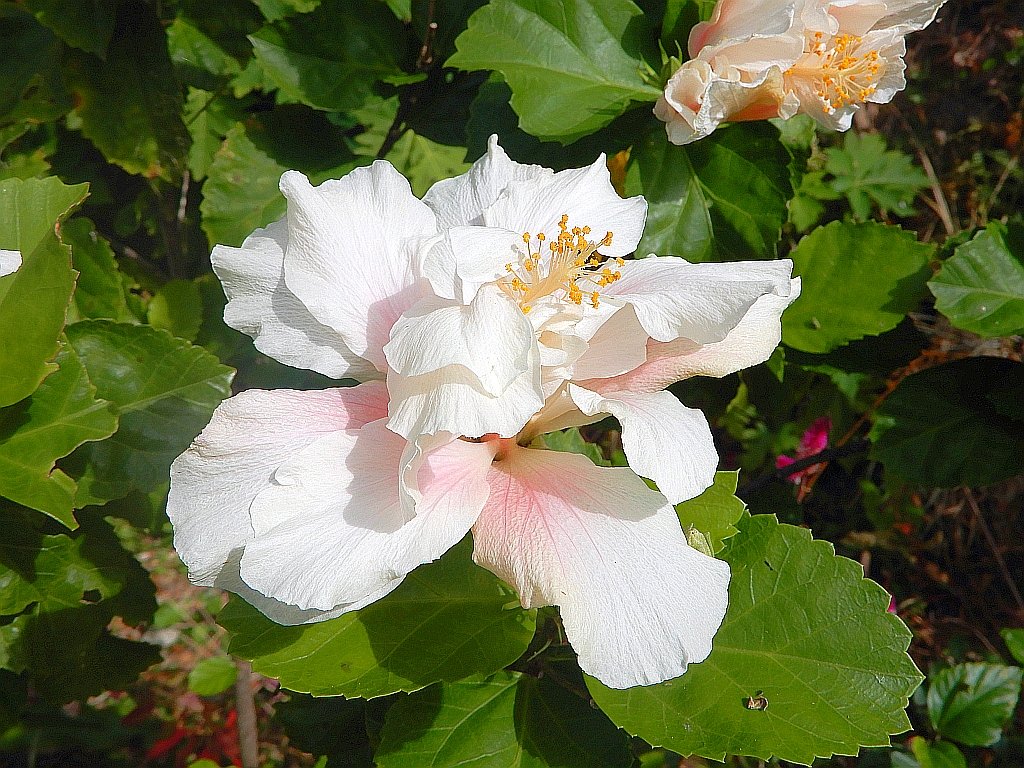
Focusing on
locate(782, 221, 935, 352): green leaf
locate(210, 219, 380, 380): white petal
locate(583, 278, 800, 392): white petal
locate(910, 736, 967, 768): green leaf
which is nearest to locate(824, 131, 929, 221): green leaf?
locate(782, 221, 935, 352): green leaf

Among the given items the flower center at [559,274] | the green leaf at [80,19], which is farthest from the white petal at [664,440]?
the green leaf at [80,19]

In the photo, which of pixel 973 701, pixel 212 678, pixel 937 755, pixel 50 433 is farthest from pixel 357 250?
pixel 212 678

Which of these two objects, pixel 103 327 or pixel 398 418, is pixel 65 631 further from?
pixel 398 418

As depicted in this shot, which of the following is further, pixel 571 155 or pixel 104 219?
pixel 104 219

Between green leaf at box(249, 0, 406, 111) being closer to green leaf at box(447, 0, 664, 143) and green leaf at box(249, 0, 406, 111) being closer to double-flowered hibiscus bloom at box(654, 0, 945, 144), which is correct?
green leaf at box(447, 0, 664, 143)

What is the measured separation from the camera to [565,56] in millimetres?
1280

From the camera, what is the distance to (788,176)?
1.28m

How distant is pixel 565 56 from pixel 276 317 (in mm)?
635

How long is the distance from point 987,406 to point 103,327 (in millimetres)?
1457

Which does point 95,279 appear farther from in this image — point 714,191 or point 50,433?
point 714,191

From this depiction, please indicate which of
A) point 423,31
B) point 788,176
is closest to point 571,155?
point 788,176

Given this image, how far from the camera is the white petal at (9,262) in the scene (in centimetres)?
100

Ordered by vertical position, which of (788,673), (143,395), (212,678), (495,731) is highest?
(143,395)

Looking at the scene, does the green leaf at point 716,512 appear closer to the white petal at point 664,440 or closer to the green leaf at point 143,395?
the white petal at point 664,440
